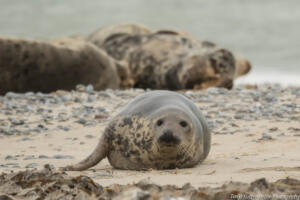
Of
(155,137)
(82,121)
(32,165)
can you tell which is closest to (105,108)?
(82,121)

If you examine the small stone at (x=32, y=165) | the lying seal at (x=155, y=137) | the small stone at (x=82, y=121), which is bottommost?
the small stone at (x=82, y=121)

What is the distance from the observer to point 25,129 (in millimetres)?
7578

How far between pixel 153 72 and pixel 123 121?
1009 cm

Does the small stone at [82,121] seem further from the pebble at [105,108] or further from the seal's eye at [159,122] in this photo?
the seal's eye at [159,122]

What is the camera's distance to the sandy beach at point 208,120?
4.23 m

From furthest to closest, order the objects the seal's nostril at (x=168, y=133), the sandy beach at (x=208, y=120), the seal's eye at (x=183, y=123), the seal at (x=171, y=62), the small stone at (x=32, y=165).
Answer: the seal at (x=171, y=62)
the small stone at (x=32, y=165)
the seal's eye at (x=183, y=123)
the seal's nostril at (x=168, y=133)
the sandy beach at (x=208, y=120)

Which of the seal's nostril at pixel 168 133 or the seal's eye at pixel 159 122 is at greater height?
the seal's eye at pixel 159 122

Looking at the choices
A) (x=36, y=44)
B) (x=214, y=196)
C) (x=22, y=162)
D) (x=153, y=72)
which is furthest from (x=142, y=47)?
(x=214, y=196)

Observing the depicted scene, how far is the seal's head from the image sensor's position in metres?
4.42

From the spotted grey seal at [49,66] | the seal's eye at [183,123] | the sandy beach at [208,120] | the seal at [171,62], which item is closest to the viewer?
the sandy beach at [208,120]

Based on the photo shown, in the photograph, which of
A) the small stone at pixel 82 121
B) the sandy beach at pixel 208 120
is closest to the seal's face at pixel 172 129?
the sandy beach at pixel 208 120

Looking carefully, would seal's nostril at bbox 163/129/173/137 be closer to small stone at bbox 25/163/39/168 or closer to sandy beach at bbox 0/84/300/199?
sandy beach at bbox 0/84/300/199

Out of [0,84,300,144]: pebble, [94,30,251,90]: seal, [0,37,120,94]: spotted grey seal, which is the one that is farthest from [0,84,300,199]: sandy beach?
[94,30,251,90]: seal

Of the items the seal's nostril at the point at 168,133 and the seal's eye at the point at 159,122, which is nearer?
the seal's nostril at the point at 168,133
